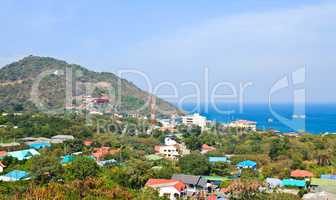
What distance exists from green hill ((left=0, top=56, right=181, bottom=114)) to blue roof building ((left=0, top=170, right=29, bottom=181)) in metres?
23.9

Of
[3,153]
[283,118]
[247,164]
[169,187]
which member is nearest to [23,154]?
[3,153]

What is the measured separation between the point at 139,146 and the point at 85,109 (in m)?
19.4

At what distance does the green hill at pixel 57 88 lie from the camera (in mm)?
43250

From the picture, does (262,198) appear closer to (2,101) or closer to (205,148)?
(205,148)

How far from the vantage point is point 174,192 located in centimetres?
1441

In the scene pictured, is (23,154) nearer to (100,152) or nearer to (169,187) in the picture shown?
(100,152)

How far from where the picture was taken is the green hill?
43250 millimetres

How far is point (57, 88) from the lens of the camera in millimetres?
45250

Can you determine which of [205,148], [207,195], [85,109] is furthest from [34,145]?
[85,109]

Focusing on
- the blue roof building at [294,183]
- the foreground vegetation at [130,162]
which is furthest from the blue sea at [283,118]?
the blue roof building at [294,183]

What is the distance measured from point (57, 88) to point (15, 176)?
3080cm

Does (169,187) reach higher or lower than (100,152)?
lower

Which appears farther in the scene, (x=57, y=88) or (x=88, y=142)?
(x=57, y=88)

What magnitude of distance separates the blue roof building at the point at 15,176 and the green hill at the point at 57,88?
940 inches
